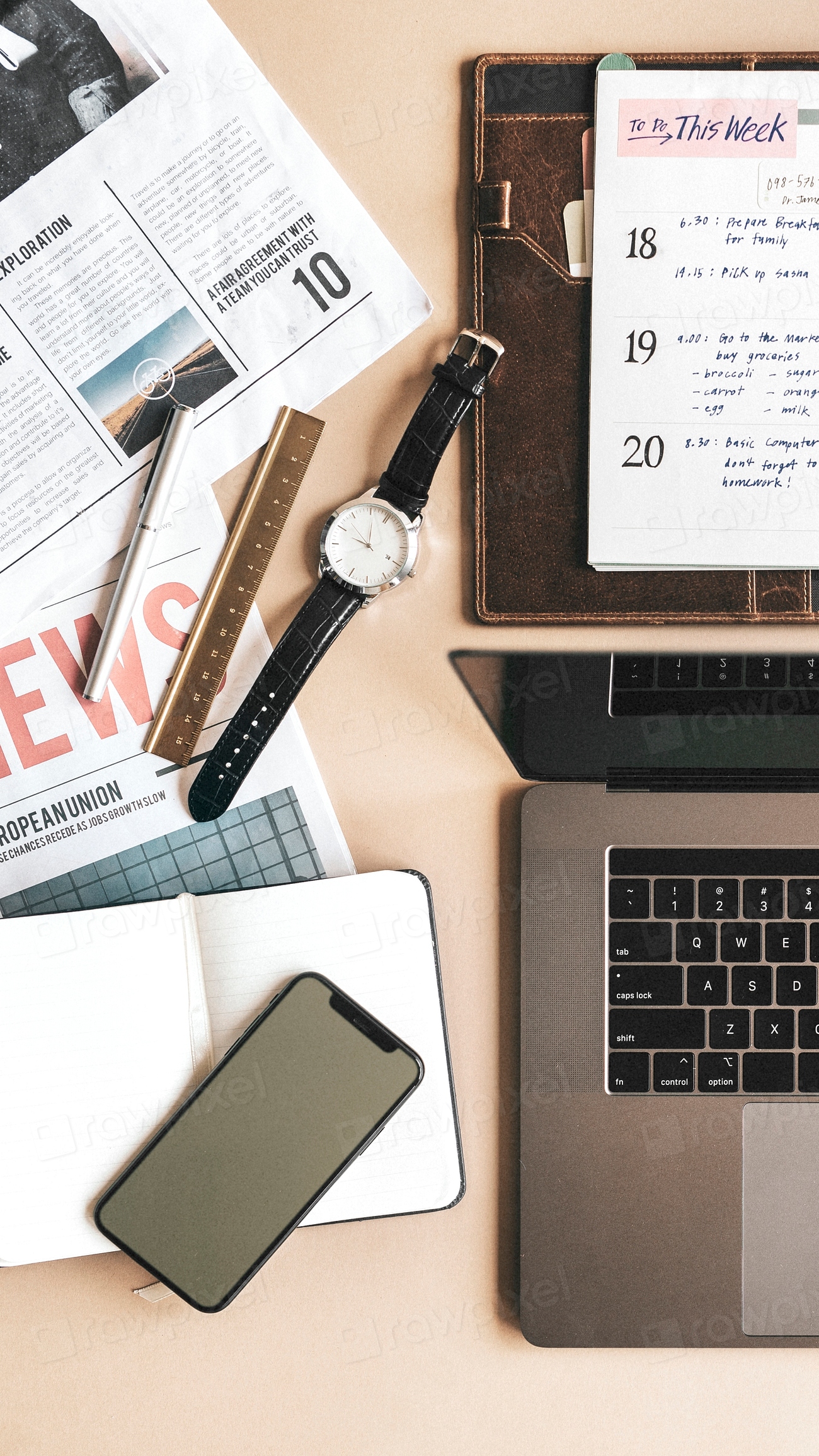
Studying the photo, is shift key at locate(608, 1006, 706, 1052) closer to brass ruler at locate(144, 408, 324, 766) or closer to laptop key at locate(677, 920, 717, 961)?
laptop key at locate(677, 920, 717, 961)

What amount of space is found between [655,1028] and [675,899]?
0.07 m

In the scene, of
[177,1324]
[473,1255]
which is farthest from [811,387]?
[177,1324]

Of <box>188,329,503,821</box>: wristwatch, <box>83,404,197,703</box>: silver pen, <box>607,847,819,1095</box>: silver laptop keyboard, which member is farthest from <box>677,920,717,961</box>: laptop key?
<box>83,404,197,703</box>: silver pen

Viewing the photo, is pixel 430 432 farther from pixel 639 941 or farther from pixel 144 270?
pixel 639 941

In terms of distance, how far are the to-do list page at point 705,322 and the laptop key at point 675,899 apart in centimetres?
18

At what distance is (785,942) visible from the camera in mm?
473

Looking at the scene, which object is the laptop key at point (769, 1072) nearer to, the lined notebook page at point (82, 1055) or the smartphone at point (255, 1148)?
the smartphone at point (255, 1148)

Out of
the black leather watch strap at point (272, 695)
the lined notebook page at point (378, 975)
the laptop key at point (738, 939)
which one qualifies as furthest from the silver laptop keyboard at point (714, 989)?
the black leather watch strap at point (272, 695)

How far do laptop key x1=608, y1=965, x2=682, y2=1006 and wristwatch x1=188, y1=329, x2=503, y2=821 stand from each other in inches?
9.6

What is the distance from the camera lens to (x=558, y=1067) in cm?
47

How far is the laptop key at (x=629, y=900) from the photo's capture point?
18.7 inches

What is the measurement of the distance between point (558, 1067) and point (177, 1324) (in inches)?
10.6

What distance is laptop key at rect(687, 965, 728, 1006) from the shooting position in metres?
0.47

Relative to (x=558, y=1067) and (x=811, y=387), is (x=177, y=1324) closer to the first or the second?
(x=558, y=1067)
